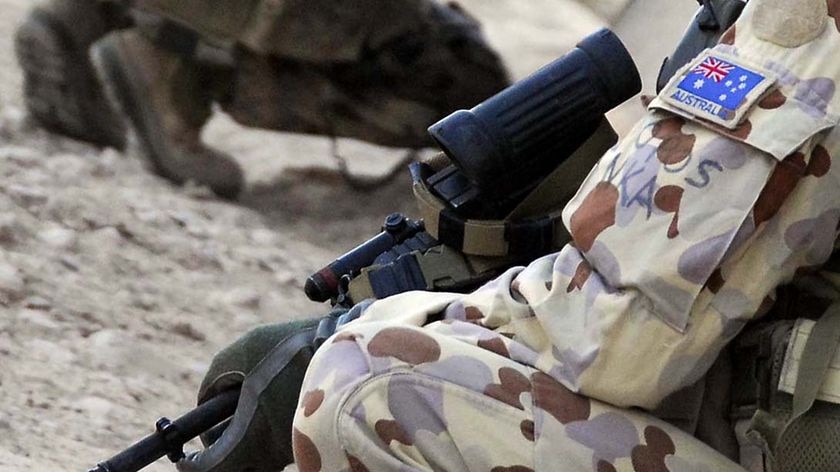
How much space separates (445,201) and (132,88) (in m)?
1.70

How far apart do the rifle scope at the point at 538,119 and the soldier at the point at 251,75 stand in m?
1.51

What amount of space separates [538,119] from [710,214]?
318 millimetres

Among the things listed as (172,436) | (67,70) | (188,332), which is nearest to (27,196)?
(188,332)

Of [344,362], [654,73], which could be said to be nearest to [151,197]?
[654,73]

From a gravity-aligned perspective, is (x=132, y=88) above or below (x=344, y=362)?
below

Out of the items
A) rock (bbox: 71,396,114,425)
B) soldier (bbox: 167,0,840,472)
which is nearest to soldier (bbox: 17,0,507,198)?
rock (bbox: 71,396,114,425)

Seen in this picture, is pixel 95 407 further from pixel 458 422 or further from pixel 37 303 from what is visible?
pixel 458 422

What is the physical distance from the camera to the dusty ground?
174 cm

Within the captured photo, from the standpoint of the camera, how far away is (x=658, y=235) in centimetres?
93

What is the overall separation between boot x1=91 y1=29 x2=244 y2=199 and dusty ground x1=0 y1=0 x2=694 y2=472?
59 mm

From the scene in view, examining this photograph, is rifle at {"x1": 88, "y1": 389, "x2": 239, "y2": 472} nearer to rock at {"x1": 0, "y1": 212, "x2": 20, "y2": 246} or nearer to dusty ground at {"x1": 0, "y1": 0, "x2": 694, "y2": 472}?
dusty ground at {"x1": 0, "y1": 0, "x2": 694, "y2": 472}

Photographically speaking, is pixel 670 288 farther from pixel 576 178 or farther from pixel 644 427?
pixel 576 178

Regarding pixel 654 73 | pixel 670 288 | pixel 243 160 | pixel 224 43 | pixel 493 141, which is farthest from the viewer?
pixel 243 160

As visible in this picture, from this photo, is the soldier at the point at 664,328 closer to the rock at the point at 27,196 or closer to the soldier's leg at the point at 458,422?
the soldier's leg at the point at 458,422
